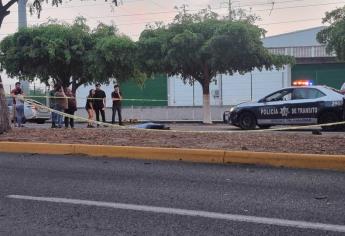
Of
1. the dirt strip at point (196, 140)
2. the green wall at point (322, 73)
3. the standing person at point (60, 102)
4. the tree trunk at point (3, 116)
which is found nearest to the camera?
the dirt strip at point (196, 140)

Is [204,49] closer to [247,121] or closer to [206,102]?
[206,102]

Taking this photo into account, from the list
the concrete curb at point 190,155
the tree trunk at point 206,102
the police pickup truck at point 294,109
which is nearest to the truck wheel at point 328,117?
the police pickup truck at point 294,109

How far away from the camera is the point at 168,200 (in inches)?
256

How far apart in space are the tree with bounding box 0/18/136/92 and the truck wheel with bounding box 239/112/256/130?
9949mm

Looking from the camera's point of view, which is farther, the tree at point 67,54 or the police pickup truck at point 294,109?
the tree at point 67,54

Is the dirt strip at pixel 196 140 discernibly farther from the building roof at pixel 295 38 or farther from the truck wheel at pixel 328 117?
the building roof at pixel 295 38

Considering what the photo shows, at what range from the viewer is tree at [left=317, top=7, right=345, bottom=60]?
85.5 feet

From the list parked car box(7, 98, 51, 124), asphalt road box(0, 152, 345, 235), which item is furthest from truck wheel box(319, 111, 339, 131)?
parked car box(7, 98, 51, 124)

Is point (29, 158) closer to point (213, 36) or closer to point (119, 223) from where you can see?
point (119, 223)

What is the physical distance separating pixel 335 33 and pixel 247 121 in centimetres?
960

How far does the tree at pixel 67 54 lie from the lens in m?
28.5

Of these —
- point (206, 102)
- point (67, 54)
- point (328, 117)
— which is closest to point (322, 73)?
point (206, 102)

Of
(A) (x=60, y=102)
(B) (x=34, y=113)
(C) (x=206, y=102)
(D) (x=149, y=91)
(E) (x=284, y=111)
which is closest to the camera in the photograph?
(E) (x=284, y=111)

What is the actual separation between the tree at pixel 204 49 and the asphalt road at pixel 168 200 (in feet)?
53.3
